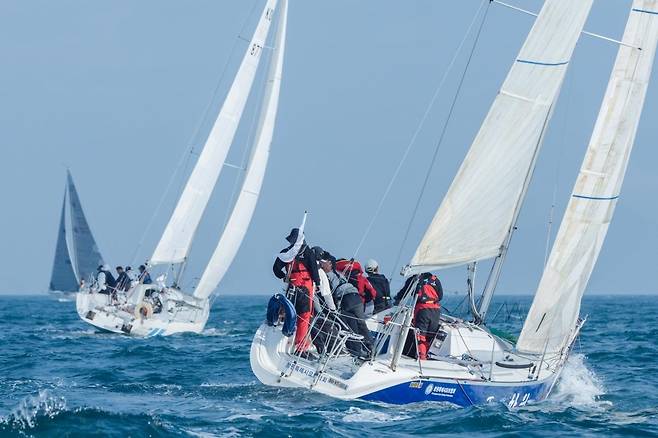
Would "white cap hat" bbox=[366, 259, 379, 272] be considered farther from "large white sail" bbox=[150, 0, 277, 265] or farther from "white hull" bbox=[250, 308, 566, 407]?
"large white sail" bbox=[150, 0, 277, 265]

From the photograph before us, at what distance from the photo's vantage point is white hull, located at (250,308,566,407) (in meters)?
12.9

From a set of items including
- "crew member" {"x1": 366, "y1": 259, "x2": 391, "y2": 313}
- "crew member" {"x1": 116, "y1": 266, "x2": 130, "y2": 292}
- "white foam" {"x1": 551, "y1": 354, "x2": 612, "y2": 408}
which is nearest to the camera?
"white foam" {"x1": 551, "y1": 354, "x2": 612, "y2": 408}

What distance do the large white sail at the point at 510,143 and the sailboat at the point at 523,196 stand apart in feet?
0.04

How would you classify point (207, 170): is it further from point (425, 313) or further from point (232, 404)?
point (232, 404)

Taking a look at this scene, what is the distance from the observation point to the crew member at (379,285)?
51.0ft

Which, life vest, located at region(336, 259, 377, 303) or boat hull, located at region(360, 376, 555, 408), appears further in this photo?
life vest, located at region(336, 259, 377, 303)

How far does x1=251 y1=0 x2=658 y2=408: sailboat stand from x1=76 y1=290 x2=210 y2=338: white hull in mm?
12615

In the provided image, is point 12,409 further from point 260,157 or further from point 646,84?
point 260,157

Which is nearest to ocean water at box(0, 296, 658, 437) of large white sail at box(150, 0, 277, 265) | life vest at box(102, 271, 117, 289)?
life vest at box(102, 271, 117, 289)

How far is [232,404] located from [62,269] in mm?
45797

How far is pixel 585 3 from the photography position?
15117 mm

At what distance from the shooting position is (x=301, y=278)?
13844mm

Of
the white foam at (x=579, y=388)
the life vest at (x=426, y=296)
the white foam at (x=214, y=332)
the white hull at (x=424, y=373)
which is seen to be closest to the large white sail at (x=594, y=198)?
the white hull at (x=424, y=373)

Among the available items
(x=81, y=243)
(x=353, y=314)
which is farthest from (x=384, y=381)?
(x=81, y=243)
